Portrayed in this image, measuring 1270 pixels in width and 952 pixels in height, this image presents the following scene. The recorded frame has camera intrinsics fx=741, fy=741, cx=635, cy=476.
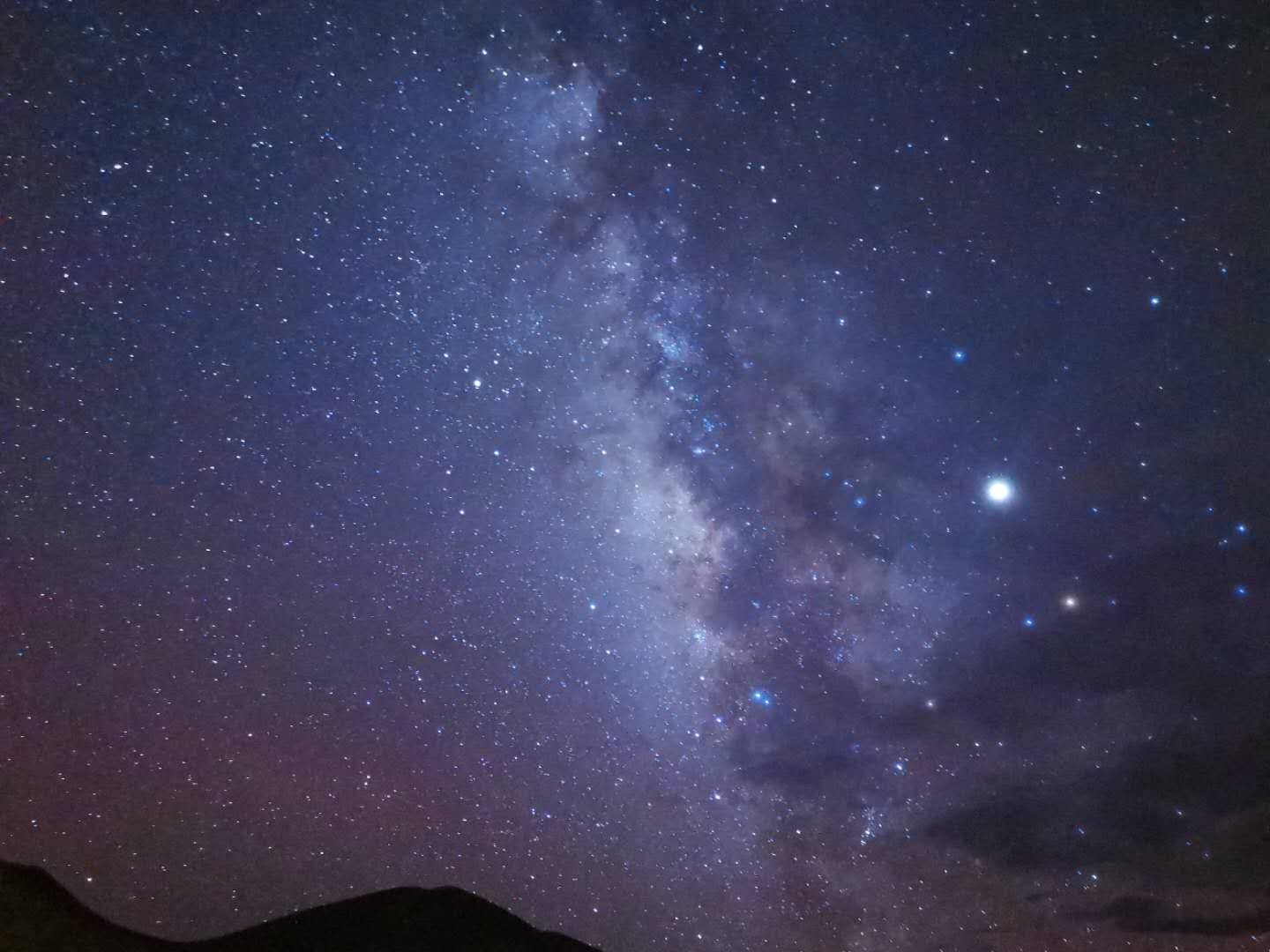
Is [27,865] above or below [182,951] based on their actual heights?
above

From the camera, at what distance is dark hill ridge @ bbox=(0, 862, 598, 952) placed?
115 feet

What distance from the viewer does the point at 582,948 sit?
63.9 meters

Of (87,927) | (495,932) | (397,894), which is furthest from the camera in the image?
(397,894)

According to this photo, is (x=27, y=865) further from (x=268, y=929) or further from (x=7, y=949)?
(x=268, y=929)

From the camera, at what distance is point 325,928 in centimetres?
5712

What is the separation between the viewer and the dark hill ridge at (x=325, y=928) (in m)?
35.1

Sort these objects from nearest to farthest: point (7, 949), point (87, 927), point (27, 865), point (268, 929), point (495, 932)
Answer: point (7, 949)
point (87, 927)
point (27, 865)
point (268, 929)
point (495, 932)

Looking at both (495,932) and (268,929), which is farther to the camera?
(495,932)

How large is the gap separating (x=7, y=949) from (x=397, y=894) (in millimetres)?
39363

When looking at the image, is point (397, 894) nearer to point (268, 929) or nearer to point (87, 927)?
point (268, 929)

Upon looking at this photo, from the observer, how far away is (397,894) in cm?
6656

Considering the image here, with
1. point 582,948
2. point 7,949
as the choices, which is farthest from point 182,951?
point 582,948

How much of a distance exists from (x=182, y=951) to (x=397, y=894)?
80.2ft

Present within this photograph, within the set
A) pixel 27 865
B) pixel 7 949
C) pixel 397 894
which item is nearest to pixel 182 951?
pixel 27 865
